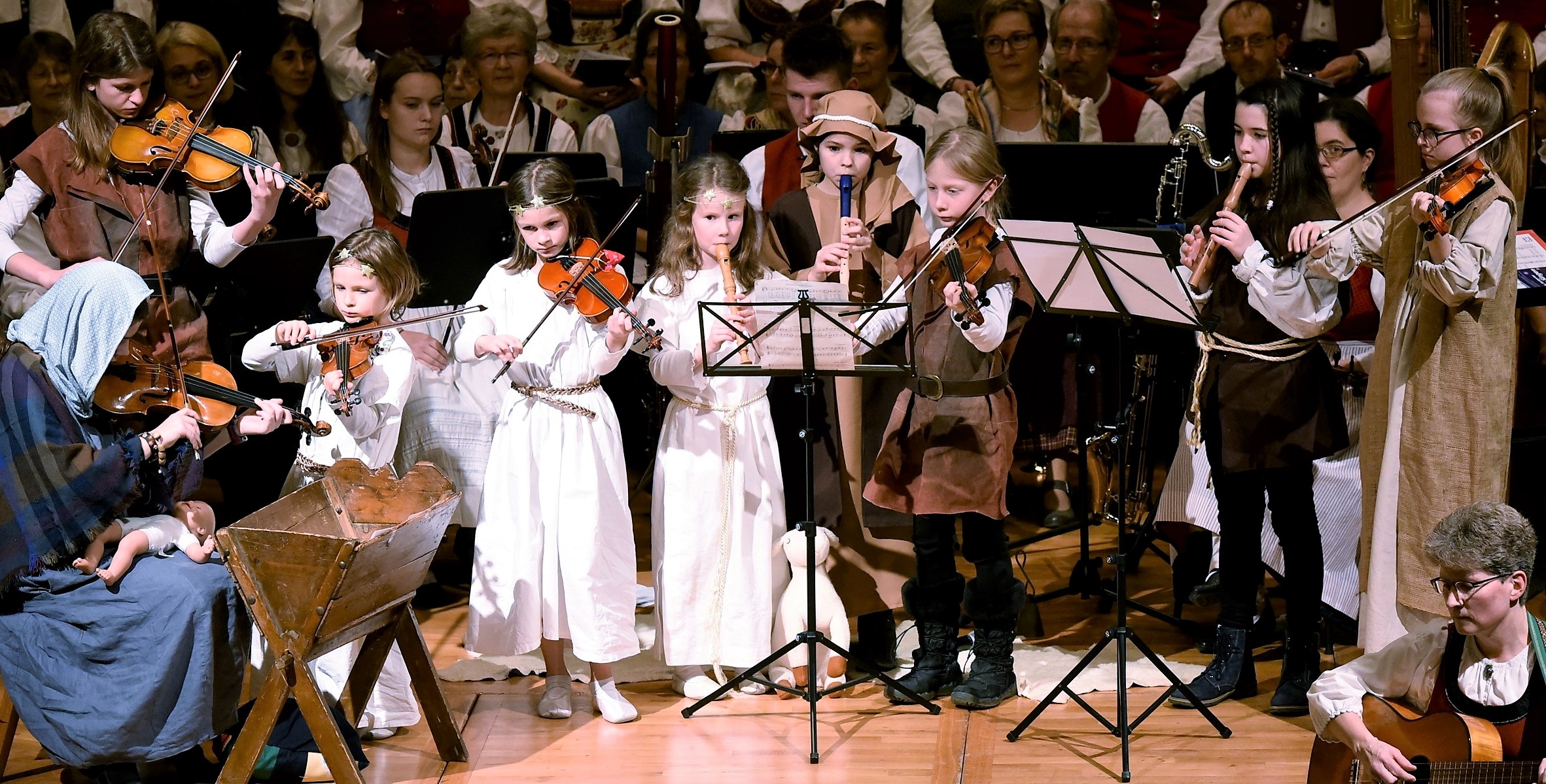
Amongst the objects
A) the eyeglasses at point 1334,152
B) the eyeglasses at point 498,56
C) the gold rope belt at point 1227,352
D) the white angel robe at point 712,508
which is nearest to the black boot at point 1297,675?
the gold rope belt at point 1227,352

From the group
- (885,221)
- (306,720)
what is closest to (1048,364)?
(885,221)

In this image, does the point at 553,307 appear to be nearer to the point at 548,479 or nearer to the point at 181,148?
the point at 548,479

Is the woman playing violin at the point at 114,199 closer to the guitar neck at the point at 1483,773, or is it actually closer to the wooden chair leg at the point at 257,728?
the wooden chair leg at the point at 257,728

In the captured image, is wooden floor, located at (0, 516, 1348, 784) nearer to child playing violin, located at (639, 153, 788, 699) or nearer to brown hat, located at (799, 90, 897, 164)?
child playing violin, located at (639, 153, 788, 699)

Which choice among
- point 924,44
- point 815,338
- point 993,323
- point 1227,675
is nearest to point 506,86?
point 924,44

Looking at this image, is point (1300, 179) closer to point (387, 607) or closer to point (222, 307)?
point (387, 607)

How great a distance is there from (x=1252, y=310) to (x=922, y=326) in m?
0.85

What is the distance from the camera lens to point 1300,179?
4.28m

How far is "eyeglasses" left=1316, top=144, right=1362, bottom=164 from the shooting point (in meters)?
4.45

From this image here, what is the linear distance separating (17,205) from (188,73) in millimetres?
1283

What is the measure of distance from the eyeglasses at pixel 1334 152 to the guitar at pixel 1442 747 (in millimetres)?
1746

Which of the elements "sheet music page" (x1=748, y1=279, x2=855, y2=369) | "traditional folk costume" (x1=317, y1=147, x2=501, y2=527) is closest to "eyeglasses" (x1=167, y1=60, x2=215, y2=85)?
"traditional folk costume" (x1=317, y1=147, x2=501, y2=527)

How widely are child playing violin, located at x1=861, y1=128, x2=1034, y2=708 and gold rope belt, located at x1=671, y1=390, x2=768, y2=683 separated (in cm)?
37

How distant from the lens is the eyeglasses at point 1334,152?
4.45m
